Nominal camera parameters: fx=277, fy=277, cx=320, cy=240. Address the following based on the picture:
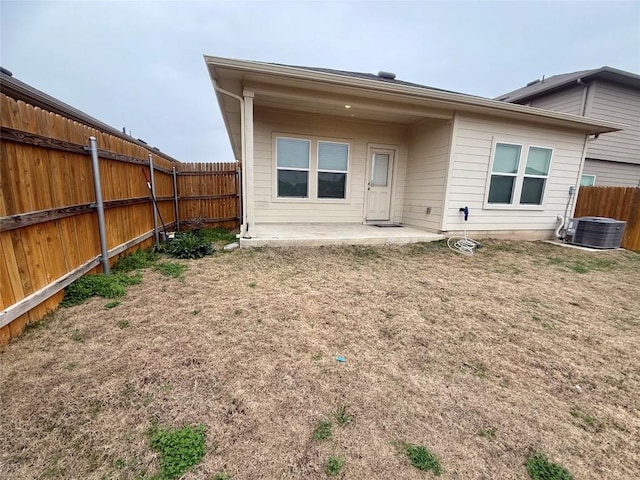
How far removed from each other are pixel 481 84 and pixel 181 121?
3065 centimetres

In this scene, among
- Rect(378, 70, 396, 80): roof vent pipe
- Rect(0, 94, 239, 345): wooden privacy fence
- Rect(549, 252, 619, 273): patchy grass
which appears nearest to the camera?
Rect(0, 94, 239, 345): wooden privacy fence

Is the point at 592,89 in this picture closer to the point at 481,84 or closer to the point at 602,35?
the point at 602,35

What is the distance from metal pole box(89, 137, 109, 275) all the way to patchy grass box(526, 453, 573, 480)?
4092 mm

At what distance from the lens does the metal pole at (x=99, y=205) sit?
3.11 meters

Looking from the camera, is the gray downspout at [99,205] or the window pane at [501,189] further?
the window pane at [501,189]

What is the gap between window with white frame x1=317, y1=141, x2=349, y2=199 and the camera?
257 inches

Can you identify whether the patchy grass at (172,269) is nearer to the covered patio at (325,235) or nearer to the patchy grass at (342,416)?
the covered patio at (325,235)

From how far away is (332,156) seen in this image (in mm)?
6582

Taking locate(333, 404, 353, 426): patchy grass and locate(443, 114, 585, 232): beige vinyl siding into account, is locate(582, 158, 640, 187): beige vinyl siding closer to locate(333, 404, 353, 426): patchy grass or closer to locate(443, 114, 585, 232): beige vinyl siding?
locate(443, 114, 585, 232): beige vinyl siding

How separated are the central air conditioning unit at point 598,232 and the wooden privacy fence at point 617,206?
0.49 m

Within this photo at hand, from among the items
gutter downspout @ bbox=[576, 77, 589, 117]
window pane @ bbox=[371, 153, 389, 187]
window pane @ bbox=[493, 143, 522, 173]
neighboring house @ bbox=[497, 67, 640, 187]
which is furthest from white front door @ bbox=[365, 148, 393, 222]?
neighboring house @ bbox=[497, 67, 640, 187]

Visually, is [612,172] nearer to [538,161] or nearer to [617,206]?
[617,206]

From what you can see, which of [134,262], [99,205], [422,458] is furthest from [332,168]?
[422,458]

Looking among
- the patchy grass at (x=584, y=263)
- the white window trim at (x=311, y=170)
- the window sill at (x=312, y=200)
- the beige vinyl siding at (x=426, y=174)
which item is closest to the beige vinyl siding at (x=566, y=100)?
the patchy grass at (x=584, y=263)
